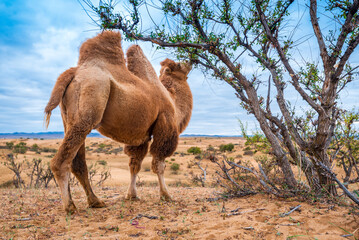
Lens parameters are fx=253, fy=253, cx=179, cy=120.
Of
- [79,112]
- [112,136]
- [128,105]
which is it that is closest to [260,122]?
[128,105]

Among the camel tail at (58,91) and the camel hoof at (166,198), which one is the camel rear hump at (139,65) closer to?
the camel tail at (58,91)

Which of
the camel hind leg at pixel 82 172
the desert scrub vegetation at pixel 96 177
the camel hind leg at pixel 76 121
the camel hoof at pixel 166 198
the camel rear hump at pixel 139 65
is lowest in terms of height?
the desert scrub vegetation at pixel 96 177

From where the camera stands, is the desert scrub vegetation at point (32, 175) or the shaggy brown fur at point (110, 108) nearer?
the shaggy brown fur at point (110, 108)

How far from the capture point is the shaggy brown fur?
3811 mm

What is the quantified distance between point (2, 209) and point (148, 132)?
9.58ft

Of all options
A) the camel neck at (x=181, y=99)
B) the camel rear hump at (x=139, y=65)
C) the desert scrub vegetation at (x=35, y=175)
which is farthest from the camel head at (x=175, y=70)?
the desert scrub vegetation at (x=35, y=175)

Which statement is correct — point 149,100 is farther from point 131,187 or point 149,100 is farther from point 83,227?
point 83,227

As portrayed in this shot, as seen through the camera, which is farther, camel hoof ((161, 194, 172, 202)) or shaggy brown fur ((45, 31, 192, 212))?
camel hoof ((161, 194, 172, 202))

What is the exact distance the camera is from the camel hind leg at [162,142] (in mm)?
5074

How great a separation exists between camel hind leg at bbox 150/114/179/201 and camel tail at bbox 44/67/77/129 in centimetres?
184

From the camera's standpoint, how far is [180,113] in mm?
6051

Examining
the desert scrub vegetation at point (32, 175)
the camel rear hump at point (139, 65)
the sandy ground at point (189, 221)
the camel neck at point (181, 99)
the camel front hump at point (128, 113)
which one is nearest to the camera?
the sandy ground at point (189, 221)

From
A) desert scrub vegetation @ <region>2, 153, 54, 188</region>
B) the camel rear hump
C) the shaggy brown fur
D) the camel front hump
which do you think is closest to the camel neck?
the shaggy brown fur

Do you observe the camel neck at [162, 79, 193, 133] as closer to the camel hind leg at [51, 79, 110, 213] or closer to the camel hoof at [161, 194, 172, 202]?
the camel hoof at [161, 194, 172, 202]
